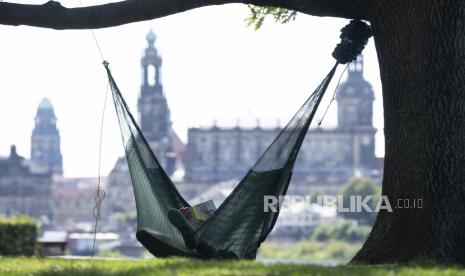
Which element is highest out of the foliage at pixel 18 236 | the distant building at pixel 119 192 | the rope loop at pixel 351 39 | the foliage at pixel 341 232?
the rope loop at pixel 351 39

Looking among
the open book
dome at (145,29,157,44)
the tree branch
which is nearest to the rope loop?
the tree branch

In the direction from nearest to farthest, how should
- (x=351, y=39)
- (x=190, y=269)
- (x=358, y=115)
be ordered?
(x=190, y=269)
(x=351, y=39)
(x=358, y=115)

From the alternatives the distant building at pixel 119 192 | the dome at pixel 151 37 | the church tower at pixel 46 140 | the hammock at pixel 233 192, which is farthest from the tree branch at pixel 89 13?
the church tower at pixel 46 140

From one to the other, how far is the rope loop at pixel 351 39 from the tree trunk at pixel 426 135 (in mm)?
529

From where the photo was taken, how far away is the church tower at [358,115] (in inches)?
4269

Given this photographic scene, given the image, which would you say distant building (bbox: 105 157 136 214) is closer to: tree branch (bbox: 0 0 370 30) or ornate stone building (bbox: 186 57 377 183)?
ornate stone building (bbox: 186 57 377 183)

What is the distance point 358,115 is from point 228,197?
108 meters

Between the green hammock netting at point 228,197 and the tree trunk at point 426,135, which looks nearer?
the tree trunk at point 426,135

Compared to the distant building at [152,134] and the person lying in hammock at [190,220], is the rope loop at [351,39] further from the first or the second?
the distant building at [152,134]

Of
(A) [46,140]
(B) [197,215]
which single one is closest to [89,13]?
(B) [197,215]

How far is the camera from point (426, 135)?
671cm

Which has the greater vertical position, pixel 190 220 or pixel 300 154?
pixel 300 154

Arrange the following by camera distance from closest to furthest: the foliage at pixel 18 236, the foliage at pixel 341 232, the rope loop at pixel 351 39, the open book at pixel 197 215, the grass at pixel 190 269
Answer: the grass at pixel 190 269, the open book at pixel 197 215, the rope loop at pixel 351 39, the foliage at pixel 18 236, the foliage at pixel 341 232

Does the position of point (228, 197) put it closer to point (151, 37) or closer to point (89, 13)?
point (89, 13)
